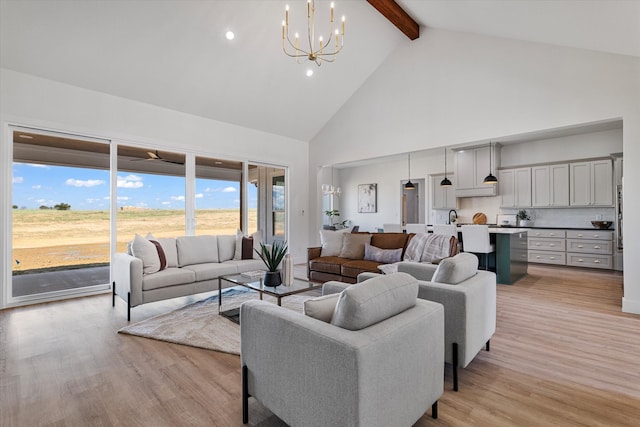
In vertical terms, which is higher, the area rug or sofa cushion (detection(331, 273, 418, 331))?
sofa cushion (detection(331, 273, 418, 331))

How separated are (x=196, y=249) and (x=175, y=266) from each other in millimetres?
365

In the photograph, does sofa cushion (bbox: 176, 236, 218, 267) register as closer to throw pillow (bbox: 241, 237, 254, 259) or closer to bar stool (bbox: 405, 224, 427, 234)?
throw pillow (bbox: 241, 237, 254, 259)

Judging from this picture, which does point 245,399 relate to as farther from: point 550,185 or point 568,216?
point 568,216

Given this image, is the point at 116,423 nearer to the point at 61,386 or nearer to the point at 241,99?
the point at 61,386

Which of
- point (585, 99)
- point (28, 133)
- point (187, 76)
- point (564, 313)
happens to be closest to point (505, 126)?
point (585, 99)

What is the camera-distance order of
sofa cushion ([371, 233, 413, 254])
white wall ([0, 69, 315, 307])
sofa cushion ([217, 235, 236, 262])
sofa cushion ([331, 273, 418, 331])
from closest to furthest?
sofa cushion ([331, 273, 418, 331]) → white wall ([0, 69, 315, 307]) → sofa cushion ([371, 233, 413, 254]) → sofa cushion ([217, 235, 236, 262])

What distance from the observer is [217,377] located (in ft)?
7.19

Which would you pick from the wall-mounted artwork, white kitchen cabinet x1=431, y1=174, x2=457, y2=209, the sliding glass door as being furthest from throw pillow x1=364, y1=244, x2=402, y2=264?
the wall-mounted artwork

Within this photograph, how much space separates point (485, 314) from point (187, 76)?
16.0 ft

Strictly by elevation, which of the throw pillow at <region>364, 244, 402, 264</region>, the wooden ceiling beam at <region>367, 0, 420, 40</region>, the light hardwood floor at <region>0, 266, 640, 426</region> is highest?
the wooden ceiling beam at <region>367, 0, 420, 40</region>

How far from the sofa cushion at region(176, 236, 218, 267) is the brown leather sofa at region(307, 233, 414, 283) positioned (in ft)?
4.89

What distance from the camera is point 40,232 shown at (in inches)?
163

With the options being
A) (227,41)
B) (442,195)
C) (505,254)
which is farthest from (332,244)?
(442,195)

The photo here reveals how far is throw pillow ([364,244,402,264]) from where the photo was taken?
14.1ft
